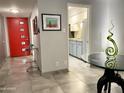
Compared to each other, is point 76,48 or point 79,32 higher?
point 79,32

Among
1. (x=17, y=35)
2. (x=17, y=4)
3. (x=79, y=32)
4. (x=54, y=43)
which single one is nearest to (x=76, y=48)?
(x=79, y=32)

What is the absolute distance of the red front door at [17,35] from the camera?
6785mm

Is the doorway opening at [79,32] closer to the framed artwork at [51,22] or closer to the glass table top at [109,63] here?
the framed artwork at [51,22]

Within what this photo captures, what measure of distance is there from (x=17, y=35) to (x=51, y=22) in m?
3.99

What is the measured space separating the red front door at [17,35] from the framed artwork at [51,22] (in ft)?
12.9

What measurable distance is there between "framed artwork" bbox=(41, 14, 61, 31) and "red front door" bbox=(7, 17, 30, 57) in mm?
3923

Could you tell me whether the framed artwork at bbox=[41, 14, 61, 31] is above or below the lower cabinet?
above

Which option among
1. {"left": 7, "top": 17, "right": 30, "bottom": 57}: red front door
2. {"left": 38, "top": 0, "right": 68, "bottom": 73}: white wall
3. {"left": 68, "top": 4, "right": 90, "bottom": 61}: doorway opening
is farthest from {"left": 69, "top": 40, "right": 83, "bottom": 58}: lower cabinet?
{"left": 7, "top": 17, "right": 30, "bottom": 57}: red front door

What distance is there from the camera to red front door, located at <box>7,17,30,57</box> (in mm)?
6785

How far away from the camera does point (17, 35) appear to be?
22.7 feet

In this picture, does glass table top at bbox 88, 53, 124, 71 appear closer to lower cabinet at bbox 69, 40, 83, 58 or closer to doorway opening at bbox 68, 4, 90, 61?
doorway opening at bbox 68, 4, 90, 61

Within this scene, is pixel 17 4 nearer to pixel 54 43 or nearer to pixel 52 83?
pixel 54 43

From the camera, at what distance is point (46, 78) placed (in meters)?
3.38

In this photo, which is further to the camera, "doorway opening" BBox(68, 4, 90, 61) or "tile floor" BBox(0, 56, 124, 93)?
"doorway opening" BBox(68, 4, 90, 61)
